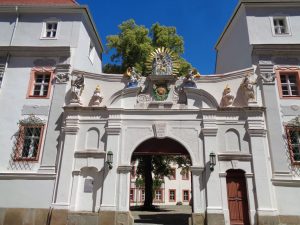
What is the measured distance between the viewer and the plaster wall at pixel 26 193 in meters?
13.9

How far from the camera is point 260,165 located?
13.9m

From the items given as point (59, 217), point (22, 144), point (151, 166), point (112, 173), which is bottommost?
point (59, 217)

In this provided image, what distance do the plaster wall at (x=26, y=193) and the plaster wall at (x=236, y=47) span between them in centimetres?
1242

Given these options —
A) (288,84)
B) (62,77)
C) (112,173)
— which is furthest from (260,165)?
(62,77)

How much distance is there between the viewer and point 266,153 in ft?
46.6

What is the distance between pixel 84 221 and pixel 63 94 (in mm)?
6586

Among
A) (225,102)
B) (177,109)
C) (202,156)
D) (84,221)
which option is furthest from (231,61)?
(84,221)

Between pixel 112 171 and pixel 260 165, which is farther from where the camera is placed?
pixel 112 171

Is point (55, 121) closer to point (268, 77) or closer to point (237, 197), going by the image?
point (237, 197)

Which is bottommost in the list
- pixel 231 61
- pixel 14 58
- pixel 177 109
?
pixel 177 109

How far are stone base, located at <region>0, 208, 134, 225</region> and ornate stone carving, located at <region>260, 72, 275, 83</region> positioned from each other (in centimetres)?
972

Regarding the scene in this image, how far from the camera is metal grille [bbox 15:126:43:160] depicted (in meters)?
14.8

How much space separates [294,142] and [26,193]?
43.6ft

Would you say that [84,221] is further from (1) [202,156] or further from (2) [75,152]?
(1) [202,156]
